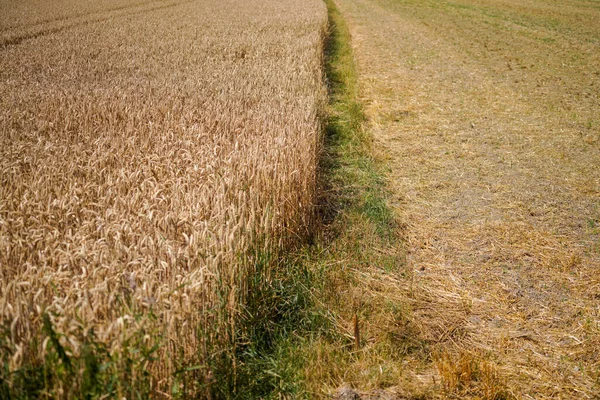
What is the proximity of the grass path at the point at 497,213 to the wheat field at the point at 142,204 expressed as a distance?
4.46ft

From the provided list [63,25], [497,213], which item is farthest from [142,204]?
[63,25]

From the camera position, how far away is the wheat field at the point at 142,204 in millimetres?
2039

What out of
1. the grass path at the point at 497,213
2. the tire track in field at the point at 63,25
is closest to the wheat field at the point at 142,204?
the grass path at the point at 497,213

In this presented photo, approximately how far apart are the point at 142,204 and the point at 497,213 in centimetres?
380

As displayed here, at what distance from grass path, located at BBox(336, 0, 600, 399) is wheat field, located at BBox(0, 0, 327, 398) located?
1.36 m

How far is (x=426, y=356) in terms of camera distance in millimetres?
3033

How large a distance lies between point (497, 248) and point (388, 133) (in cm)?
370

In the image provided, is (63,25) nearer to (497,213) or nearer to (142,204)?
(142,204)

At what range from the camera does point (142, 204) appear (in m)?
3.28

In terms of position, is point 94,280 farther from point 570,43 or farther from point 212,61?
point 570,43

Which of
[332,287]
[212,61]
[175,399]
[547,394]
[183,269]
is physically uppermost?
[212,61]

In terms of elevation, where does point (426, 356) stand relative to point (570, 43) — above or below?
below

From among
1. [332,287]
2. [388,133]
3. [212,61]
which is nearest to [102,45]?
[212,61]

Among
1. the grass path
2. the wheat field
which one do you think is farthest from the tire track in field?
the grass path
